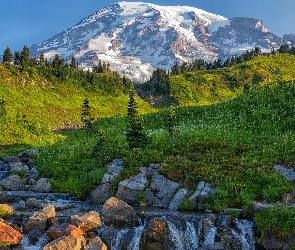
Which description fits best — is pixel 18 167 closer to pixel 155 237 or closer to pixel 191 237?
pixel 155 237

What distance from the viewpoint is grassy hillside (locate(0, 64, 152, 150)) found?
5403 centimetres

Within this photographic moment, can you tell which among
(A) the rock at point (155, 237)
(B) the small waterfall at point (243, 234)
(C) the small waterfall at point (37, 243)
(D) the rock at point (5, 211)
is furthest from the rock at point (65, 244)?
(B) the small waterfall at point (243, 234)

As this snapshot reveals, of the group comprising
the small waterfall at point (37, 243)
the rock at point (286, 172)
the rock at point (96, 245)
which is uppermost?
the rock at point (286, 172)

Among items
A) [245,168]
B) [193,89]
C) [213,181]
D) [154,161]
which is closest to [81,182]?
[154,161]

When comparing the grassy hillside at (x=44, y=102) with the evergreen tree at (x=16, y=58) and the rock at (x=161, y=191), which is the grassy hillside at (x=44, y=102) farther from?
the rock at (x=161, y=191)

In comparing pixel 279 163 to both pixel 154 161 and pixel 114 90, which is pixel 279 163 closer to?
pixel 154 161

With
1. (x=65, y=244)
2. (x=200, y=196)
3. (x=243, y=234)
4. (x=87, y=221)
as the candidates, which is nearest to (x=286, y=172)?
(x=200, y=196)

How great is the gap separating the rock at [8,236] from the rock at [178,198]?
31.7 ft

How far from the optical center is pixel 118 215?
18.7 meters

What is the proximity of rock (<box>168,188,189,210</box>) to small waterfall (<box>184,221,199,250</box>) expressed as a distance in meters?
4.10

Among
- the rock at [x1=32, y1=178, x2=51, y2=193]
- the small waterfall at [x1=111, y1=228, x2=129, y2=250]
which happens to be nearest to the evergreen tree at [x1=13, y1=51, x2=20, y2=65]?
the rock at [x1=32, y1=178, x2=51, y2=193]

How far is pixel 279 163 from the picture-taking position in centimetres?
2531

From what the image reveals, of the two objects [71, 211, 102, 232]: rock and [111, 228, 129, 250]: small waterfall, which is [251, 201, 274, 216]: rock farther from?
[71, 211, 102, 232]: rock

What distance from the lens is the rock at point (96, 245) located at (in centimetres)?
1617
